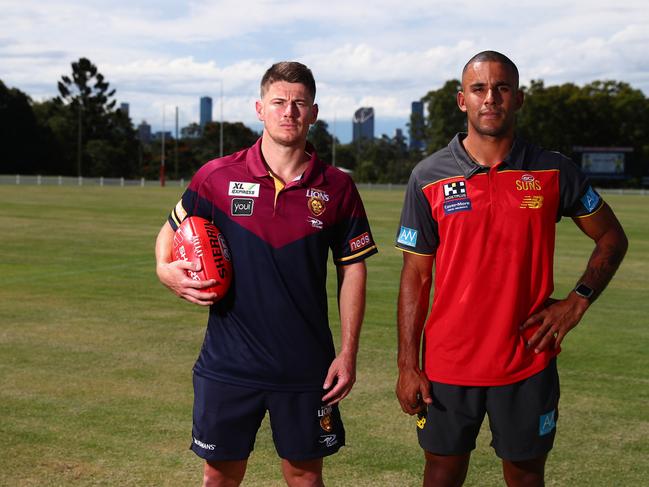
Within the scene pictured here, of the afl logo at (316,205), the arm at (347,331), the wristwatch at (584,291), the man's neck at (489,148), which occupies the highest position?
the man's neck at (489,148)

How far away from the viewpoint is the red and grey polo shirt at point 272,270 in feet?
13.8

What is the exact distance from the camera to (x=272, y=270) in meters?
4.19

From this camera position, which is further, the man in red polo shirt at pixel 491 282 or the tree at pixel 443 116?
the tree at pixel 443 116

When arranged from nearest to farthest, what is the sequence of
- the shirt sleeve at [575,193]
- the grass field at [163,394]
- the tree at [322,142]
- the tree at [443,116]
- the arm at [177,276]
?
1. the arm at [177,276]
2. the shirt sleeve at [575,193]
3. the grass field at [163,394]
4. the tree at [443,116]
5. the tree at [322,142]

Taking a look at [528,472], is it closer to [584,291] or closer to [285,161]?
[584,291]

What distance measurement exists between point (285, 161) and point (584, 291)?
5.02 ft

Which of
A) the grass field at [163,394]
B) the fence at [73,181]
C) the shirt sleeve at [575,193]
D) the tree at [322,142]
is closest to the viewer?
the shirt sleeve at [575,193]

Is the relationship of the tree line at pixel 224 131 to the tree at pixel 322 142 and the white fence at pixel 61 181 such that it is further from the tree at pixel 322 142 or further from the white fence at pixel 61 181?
the white fence at pixel 61 181

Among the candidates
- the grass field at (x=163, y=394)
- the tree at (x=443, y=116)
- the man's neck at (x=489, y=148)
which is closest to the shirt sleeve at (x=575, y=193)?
the man's neck at (x=489, y=148)

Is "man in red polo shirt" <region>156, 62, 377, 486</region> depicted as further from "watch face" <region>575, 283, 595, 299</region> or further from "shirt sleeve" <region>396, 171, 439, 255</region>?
"watch face" <region>575, 283, 595, 299</region>

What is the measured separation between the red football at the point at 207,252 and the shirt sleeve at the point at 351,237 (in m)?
0.53

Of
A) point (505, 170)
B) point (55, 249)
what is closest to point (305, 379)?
point (505, 170)

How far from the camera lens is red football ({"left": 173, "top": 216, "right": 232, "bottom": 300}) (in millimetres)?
4168

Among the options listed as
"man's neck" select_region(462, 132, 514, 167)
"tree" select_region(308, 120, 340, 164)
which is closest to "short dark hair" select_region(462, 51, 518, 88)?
"man's neck" select_region(462, 132, 514, 167)
